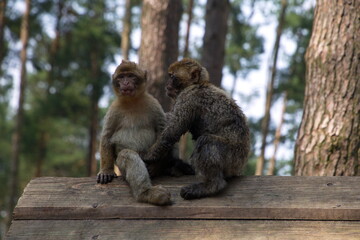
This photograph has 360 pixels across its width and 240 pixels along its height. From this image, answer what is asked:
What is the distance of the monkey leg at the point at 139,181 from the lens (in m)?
4.54

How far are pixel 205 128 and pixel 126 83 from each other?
3.84ft

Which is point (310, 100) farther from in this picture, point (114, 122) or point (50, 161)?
point (50, 161)

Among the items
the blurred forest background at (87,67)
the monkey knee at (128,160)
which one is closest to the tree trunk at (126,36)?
the blurred forest background at (87,67)

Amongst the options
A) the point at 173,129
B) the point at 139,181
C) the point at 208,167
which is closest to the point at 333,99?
the point at 173,129

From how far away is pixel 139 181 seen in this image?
15.7 ft

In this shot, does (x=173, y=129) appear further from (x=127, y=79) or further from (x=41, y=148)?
(x=41, y=148)

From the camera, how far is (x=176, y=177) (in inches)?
209

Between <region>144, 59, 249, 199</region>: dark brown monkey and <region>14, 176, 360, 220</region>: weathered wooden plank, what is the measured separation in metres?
0.20

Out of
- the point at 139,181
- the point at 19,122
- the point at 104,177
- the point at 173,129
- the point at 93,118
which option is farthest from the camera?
the point at 93,118

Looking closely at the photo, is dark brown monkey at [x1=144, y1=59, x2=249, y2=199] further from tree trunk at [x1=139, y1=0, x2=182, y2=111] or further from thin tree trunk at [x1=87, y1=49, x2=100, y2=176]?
thin tree trunk at [x1=87, y1=49, x2=100, y2=176]

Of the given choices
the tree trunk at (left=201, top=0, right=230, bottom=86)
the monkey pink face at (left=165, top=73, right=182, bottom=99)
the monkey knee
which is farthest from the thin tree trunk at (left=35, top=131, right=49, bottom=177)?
the monkey knee

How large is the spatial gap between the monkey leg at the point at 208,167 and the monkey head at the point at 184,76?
1000 millimetres

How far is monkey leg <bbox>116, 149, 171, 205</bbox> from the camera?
4539 mm

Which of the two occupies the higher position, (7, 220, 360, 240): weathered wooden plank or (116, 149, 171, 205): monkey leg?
(116, 149, 171, 205): monkey leg
